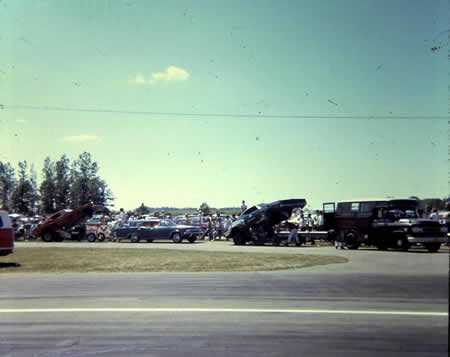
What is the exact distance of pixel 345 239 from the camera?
2764 cm

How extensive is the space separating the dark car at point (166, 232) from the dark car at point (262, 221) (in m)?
3.95

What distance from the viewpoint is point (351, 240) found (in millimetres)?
27422

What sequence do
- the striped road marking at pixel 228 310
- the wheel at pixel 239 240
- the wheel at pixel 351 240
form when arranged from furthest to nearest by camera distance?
1. the wheel at pixel 239 240
2. the wheel at pixel 351 240
3. the striped road marking at pixel 228 310

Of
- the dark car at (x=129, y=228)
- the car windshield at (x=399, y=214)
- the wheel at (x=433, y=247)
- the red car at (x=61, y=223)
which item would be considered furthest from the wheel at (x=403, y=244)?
the red car at (x=61, y=223)

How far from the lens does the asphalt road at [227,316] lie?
659 centimetres

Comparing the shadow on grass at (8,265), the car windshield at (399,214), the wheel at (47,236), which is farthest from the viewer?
the wheel at (47,236)

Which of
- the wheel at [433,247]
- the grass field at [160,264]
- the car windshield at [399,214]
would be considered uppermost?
the car windshield at [399,214]

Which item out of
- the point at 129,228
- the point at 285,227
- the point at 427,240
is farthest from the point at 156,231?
the point at 427,240

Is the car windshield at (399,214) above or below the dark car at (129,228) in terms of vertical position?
above

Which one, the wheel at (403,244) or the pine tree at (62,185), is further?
the pine tree at (62,185)

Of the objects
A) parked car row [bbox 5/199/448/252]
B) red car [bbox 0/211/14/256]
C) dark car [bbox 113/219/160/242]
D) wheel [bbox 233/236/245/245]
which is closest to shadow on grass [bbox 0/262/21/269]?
red car [bbox 0/211/14/256]

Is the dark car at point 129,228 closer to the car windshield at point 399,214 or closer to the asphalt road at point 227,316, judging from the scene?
the car windshield at point 399,214

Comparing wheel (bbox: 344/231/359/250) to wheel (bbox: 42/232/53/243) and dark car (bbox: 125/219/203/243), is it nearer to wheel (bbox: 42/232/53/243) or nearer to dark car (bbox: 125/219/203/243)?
dark car (bbox: 125/219/203/243)

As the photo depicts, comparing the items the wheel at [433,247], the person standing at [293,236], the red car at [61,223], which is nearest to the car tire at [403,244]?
the wheel at [433,247]
